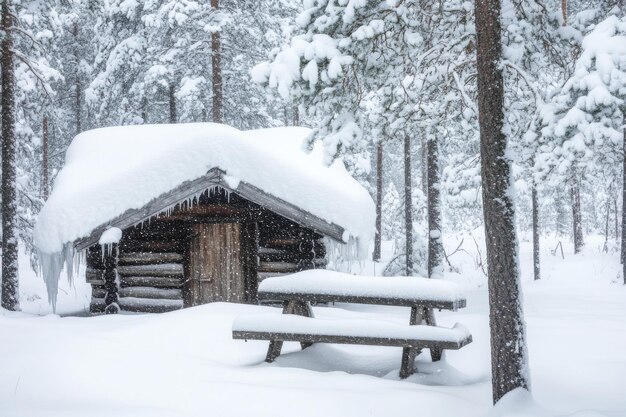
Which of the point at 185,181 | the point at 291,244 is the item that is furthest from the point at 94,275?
the point at 291,244

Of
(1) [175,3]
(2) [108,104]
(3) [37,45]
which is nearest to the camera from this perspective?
(3) [37,45]

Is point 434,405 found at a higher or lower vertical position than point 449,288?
lower

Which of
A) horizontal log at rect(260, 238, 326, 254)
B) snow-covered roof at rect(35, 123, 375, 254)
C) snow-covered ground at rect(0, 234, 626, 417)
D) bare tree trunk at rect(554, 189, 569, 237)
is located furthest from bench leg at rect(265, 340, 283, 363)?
bare tree trunk at rect(554, 189, 569, 237)

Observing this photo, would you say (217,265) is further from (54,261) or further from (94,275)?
(54,261)

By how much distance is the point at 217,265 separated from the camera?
518 inches

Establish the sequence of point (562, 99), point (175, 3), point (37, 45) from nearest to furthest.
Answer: point (562, 99) < point (37, 45) < point (175, 3)

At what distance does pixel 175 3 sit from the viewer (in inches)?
715

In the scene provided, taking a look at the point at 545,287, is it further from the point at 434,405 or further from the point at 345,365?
the point at 434,405

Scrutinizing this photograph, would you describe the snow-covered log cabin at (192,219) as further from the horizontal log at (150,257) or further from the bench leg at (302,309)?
the bench leg at (302,309)

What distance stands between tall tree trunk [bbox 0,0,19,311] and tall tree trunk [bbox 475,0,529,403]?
1216cm

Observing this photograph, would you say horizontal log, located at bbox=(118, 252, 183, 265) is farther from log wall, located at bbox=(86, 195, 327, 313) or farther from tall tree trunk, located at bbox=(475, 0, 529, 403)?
tall tree trunk, located at bbox=(475, 0, 529, 403)

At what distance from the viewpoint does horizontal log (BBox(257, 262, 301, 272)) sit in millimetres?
13039

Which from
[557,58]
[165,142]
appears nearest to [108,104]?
[165,142]

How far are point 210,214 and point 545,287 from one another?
11796mm
